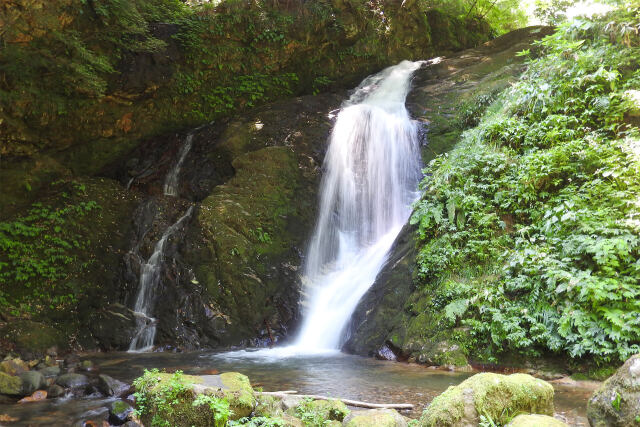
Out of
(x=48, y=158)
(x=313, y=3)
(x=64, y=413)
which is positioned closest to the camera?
(x=64, y=413)

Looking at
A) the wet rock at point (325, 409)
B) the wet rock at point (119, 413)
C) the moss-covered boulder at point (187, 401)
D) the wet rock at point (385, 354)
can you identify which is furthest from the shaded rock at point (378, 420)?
the wet rock at point (385, 354)

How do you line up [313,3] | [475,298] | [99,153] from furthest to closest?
[313,3] → [99,153] → [475,298]

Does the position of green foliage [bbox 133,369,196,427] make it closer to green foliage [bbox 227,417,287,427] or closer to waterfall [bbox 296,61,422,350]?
green foliage [bbox 227,417,287,427]

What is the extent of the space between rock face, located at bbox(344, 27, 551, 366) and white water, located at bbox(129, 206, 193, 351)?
14.3 feet

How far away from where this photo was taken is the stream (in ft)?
15.1

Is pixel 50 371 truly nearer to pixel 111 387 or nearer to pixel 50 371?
pixel 50 371

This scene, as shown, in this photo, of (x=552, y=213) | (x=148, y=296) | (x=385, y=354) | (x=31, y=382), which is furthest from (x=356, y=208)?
(x=31, y=382)

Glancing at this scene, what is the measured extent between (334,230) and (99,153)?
783 cm

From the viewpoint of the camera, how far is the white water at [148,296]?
352 inches

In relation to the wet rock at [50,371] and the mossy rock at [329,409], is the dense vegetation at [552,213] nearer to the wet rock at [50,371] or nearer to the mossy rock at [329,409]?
the mossy rock at [329,409]

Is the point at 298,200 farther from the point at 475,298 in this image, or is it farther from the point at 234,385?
the point at 234,385

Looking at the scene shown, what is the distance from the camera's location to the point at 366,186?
37.4 ft

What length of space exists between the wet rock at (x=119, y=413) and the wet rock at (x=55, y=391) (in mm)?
1513

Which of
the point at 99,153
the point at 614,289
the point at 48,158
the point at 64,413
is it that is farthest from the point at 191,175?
the point at 614,289
